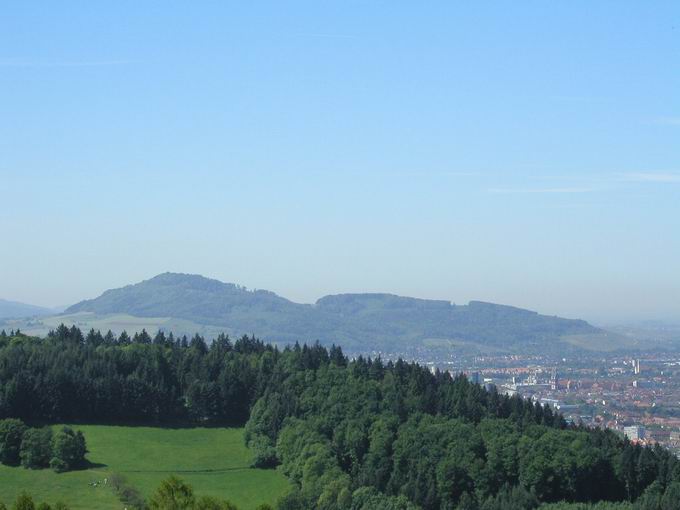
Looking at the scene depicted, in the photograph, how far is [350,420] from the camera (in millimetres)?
77938

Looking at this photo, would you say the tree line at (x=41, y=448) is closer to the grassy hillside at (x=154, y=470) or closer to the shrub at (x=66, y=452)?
the shrub at (x=66, y=452)

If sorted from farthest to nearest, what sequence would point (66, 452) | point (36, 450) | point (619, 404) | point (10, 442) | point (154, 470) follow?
1. point (619, 404)
2. point (10, 442)
3. point (154, 470)
4. point (36, 450)
5. point (66, 452)

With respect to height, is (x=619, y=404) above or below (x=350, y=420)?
above

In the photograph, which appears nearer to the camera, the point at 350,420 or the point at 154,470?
the point at 154,470

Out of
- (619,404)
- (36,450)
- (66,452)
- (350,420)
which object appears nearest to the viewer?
(66,452)

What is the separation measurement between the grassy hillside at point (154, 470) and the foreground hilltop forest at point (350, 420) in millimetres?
1852

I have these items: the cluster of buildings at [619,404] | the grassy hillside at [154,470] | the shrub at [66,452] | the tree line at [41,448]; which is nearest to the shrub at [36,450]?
the tree line at [41,448]

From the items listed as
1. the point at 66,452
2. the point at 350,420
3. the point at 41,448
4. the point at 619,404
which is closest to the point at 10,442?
the point at 41,448

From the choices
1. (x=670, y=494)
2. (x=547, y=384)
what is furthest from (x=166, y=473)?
(x=547, y=384)

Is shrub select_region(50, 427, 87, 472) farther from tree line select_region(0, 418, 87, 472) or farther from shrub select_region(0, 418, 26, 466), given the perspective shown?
shrub select_region(0, 418, 26, 466)

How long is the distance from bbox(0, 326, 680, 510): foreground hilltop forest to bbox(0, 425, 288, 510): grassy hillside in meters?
1.85

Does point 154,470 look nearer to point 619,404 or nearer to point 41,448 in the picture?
point 41,448

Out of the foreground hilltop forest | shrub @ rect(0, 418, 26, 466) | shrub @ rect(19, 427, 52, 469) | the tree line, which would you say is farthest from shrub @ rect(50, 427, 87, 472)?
the foreground hilltop forest

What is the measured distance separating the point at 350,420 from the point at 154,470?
13095 mm
